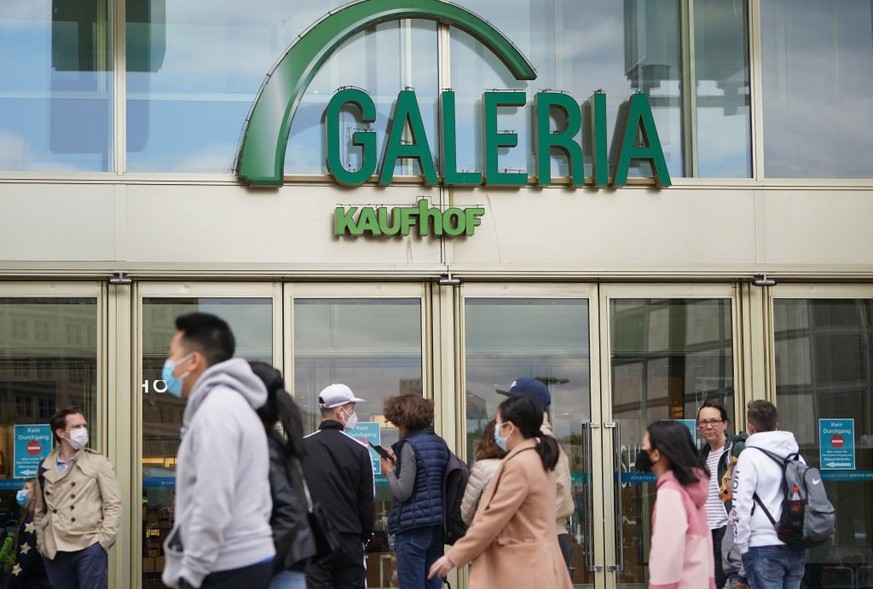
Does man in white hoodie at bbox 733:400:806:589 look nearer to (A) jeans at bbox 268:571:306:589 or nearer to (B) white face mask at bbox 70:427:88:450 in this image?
(A) jeans at bbox 268:571:306:589

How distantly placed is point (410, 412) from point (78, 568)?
2.62 meters

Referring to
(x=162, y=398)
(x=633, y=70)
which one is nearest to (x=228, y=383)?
(x=162, y=398)

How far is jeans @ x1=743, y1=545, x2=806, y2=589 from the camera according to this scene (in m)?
8.80

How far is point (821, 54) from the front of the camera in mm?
12438

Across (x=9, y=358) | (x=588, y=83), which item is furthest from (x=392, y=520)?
(x=588, y=83)

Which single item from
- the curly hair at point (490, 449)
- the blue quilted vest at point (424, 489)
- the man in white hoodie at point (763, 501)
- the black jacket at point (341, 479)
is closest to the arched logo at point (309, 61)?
the blue quilted vest at point (424, 489)

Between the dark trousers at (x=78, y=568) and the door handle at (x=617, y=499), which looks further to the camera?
the door handle at (x=617, y=499)

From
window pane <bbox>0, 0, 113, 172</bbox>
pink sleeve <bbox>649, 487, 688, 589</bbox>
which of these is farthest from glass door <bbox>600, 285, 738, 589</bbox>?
pink sleeve <bbox>649, 487, 688, 589</bbox>

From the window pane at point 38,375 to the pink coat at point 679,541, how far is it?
5.87 metres

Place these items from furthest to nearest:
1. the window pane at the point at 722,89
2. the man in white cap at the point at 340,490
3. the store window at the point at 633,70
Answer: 1. the window pane at the point at 722,89
2. the store window at the point at 633,70
3. the man in white cap at the point at 340,490

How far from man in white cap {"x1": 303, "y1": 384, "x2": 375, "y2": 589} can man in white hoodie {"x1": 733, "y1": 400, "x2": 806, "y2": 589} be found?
2.38 meters

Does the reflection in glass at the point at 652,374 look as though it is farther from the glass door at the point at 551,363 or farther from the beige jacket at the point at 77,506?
the beige jacket at the point at 77,506

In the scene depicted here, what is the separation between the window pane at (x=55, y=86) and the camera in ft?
37.0

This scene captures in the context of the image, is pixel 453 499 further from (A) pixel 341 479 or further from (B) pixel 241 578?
(B) pixel 241 578
